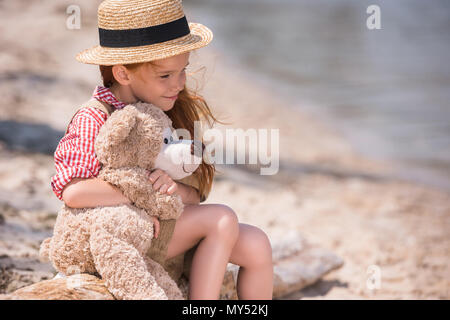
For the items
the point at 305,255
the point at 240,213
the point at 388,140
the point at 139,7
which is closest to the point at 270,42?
the point at 388,140

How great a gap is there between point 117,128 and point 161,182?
28 centimetres

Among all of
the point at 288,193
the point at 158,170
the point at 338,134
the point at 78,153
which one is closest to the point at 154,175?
the point at 158,170

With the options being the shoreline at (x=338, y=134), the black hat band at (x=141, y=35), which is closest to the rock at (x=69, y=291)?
the black hat band at (x=141, y=35)

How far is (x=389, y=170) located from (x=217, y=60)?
5.45 m

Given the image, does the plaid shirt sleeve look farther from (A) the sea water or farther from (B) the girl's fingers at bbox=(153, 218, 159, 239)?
(A) the sea water

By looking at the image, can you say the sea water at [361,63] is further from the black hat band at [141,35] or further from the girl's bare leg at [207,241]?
the black hat band at [141,35]

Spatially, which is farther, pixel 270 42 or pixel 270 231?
pixel 270 42

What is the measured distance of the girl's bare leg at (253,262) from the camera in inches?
98.3

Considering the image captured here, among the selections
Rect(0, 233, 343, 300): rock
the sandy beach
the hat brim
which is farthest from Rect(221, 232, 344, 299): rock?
the hat brim

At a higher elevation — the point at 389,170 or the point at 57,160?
the point at 57,160

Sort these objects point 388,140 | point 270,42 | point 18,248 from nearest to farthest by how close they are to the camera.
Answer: point 18,248 → point 388,140 → point 270,42

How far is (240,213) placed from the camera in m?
4.96

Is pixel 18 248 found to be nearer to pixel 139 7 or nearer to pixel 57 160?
pixel 57 160

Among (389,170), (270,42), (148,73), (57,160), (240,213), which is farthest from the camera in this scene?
(270,42)
